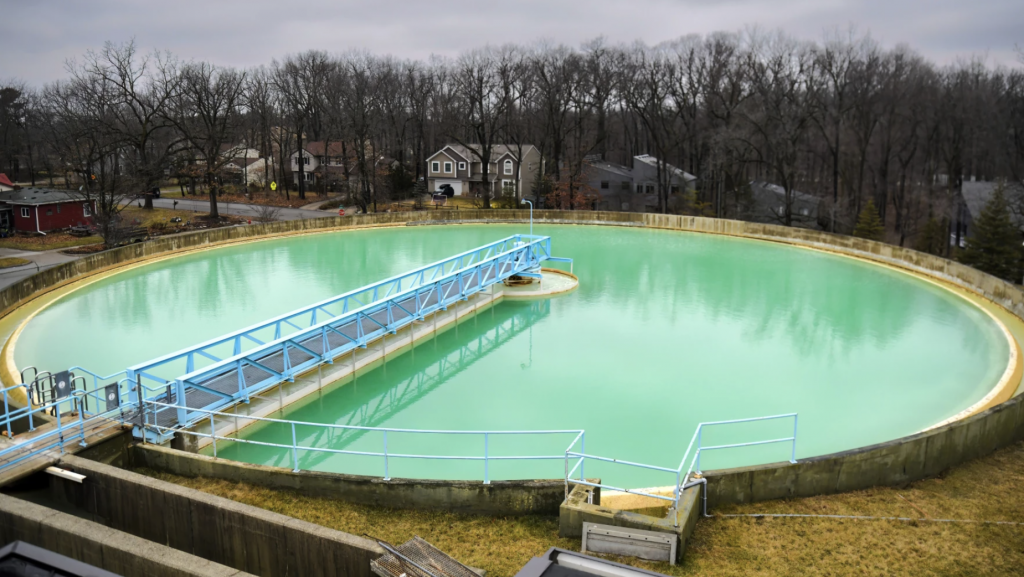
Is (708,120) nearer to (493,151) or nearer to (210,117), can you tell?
(493,151)

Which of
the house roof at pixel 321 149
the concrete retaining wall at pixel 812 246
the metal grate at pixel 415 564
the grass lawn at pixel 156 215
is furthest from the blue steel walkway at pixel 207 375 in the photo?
the house roof at pixel 321 149

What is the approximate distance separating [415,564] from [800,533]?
4.38 m

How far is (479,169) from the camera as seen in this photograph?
60312mm

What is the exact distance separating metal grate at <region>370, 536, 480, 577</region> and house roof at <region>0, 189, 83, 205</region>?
39.2 m

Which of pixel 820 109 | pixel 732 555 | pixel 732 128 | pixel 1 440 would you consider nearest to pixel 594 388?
pixel 732 555

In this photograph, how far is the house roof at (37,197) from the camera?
38716mm

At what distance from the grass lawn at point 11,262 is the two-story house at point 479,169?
31717 millimetres

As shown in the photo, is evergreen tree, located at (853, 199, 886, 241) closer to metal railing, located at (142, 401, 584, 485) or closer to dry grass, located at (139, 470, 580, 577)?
metal railing, located at (142, 401, 584, 485)

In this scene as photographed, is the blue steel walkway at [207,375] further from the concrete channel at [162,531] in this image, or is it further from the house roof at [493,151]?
the house roof at [493,151]

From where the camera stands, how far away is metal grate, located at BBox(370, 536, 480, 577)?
23.1ft

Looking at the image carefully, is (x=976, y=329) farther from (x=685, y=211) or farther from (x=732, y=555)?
(x=685, y=211)

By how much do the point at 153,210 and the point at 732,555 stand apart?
4791cm

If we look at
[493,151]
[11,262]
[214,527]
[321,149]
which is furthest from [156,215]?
[214,527]

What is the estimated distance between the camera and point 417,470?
11.8 meters
